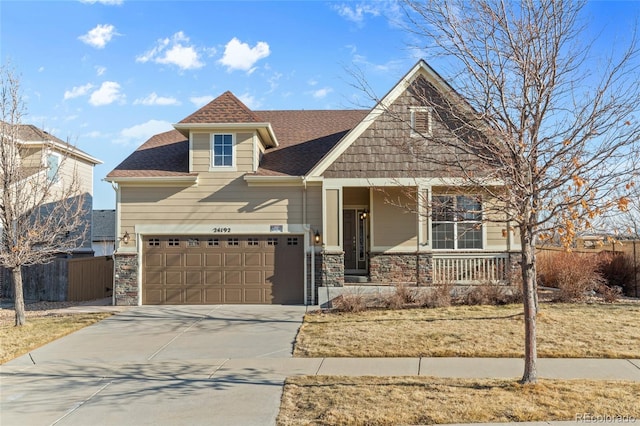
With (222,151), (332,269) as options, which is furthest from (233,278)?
(222,151)

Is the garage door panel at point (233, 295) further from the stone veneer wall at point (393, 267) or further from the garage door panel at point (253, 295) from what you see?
the stone veneer wall at point (393, 267)

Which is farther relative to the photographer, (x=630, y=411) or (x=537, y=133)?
(x=537, y=133)

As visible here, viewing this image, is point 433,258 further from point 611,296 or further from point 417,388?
point 417,388

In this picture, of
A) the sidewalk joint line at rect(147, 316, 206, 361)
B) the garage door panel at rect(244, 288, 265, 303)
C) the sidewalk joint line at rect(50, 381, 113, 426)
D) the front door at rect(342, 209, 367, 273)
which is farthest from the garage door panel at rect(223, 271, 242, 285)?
the sidewalk joint line at rect(50, 381, 113, 426)

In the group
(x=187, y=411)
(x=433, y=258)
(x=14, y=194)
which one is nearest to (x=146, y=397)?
(x=187, y=411)

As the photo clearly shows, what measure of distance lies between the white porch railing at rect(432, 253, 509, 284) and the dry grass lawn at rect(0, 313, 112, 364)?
9.74 m

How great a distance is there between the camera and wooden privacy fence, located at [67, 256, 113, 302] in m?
16.0

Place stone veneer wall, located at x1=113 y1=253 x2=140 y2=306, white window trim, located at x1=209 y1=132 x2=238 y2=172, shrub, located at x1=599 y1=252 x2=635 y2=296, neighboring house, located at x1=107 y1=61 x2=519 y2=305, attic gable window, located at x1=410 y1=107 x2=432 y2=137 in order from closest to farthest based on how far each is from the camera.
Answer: attic gable window, located at x1=410 y1=107 x2=432 y2=137 < neighboring house, located at x1=107 y1=61 x2=519 y2=305 < stone veneer wall, located at x1=113 y1=253 x2=140 y2=306 < white window trim, located at x1=209 y1=132 x2=238 y2=172 < shrub, located at x1=599 y1=252 x2=635 y2=296

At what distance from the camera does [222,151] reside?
1472 centimetres

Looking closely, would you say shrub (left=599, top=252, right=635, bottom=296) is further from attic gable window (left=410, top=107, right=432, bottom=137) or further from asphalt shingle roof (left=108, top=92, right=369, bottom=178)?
attic gable window (left=410, top=107, right=432, bottom=137)

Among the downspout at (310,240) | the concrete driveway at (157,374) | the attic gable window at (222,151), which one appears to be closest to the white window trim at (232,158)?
the attic gable window at (222,151)

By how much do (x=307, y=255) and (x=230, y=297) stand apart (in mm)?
2740

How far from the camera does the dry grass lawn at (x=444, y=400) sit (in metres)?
5.46

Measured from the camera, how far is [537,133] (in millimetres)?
6379
